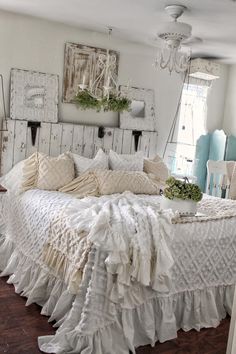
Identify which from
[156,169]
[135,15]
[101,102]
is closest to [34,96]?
[101,102]

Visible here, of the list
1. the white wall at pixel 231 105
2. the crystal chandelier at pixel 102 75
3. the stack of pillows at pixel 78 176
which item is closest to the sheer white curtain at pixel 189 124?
the white wall at pixel 231 105

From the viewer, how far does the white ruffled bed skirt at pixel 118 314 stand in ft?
7.24

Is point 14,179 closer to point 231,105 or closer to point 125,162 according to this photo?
point 125,162

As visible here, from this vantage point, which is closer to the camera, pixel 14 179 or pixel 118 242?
pixel 118 242

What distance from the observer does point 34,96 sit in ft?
12.7

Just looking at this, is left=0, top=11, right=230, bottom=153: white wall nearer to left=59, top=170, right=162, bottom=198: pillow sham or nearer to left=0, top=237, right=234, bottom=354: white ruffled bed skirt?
left=59, top=170, right=162, bottom=198: pillow sham

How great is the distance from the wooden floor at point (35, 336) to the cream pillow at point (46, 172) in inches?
40.8

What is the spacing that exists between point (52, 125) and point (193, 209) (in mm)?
1843

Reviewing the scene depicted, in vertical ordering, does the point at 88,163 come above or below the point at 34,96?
below

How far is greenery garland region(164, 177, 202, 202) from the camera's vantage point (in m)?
2.75

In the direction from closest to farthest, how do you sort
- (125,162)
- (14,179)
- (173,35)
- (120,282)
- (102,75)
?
(120,282)
(173,35)
(14,179)
(125,162)
(102,75)

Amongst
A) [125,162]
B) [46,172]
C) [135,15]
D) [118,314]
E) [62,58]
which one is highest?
[135,15]

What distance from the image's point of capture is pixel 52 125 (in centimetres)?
395

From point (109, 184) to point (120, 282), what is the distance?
4.63 ft
